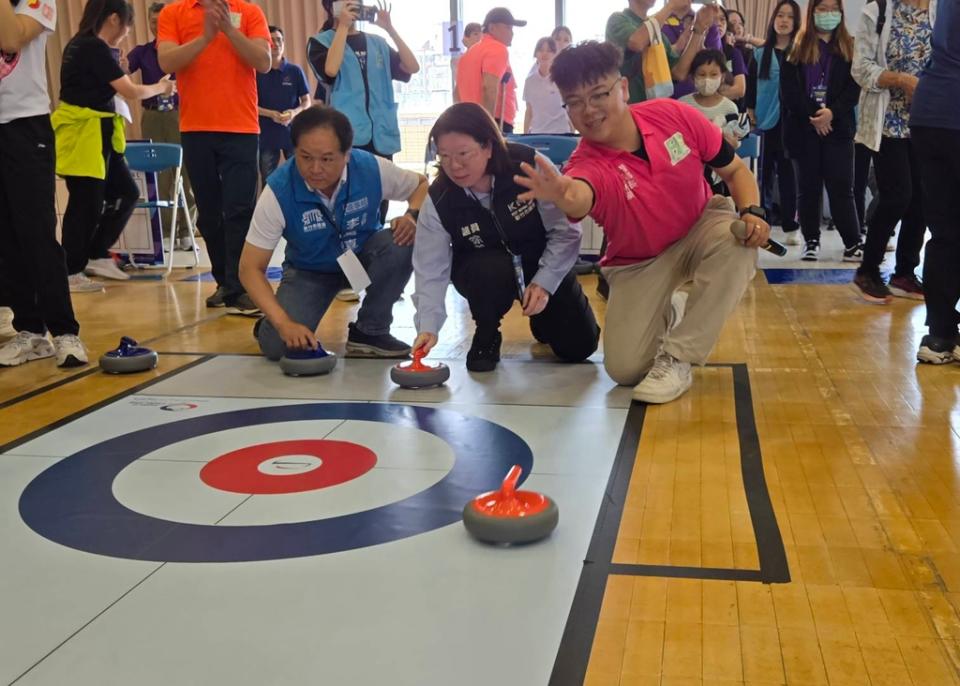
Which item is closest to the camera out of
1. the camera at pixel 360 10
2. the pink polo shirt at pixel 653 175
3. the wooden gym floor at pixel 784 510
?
the wooden gym floor at pixel 784 510

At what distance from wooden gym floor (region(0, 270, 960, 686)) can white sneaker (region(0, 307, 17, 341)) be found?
58 cm

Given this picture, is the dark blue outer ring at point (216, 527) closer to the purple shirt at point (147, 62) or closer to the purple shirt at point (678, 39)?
the purple shirt at point (678, 39)

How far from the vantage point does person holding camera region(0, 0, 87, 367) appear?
311 cm

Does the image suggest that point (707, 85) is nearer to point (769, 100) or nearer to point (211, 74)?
point (769, 100)

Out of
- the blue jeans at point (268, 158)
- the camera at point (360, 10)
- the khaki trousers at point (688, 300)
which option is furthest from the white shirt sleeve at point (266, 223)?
the blue jeans at point (268, 158)

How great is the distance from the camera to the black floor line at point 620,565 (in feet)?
4.79

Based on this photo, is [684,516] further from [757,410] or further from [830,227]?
[830,227]

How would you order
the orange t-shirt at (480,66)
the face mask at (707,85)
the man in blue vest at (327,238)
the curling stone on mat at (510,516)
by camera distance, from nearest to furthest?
the curling stone on mat at (510,516), the man in blue vest at (327,238), the face mask at (707,85), the orange t-shirt at (480,66)

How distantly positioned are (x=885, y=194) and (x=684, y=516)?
9.20 feet

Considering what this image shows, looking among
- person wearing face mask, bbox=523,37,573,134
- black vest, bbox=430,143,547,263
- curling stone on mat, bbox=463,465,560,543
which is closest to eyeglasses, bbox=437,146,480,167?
black vest, bbox=430,143,547,263

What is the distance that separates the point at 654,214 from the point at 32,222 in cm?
221

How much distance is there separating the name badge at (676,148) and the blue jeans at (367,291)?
115 cm

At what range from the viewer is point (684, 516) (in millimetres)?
1972

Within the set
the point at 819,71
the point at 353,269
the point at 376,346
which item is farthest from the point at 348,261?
the point at 819,71
